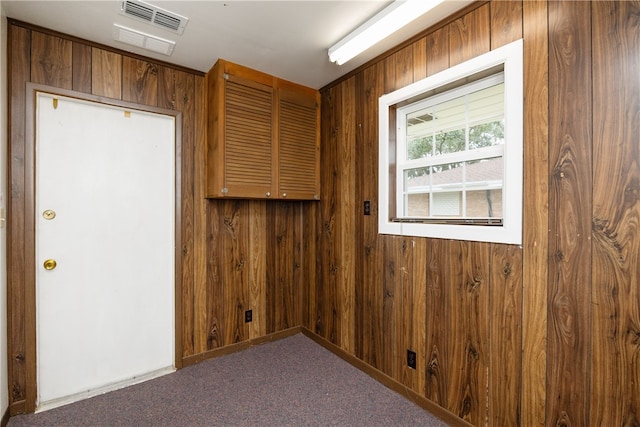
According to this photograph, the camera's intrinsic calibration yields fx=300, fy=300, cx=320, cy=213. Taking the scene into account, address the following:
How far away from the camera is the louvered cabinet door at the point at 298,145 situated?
8.88ft

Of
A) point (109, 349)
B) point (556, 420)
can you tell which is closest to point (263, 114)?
point (109, 349)

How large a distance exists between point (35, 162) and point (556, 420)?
3.27 metres

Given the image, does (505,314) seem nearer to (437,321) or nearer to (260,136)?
(437,321)

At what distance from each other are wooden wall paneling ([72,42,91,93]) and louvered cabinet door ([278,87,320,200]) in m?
1.39

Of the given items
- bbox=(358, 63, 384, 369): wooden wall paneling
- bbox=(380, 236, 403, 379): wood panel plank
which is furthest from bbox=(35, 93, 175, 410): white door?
bbox=(380, 236, 403, 379): wood panel plank

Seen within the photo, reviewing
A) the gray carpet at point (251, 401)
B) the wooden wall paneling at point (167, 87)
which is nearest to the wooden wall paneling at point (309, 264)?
the gray carpet at point (251, 401)

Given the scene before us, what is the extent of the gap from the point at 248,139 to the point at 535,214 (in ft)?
6.73

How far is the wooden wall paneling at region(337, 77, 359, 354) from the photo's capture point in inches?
101

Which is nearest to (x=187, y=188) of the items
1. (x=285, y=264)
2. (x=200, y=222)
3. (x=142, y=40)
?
(x=200, y=222)

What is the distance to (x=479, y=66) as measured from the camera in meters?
1.68

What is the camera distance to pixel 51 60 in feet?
6.51

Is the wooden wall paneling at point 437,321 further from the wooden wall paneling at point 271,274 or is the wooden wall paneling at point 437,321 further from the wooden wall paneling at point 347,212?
the wooden wall paneling at point 271,274

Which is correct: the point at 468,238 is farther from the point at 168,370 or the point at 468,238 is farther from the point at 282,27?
the point at 168,370

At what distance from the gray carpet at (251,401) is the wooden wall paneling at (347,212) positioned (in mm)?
365
